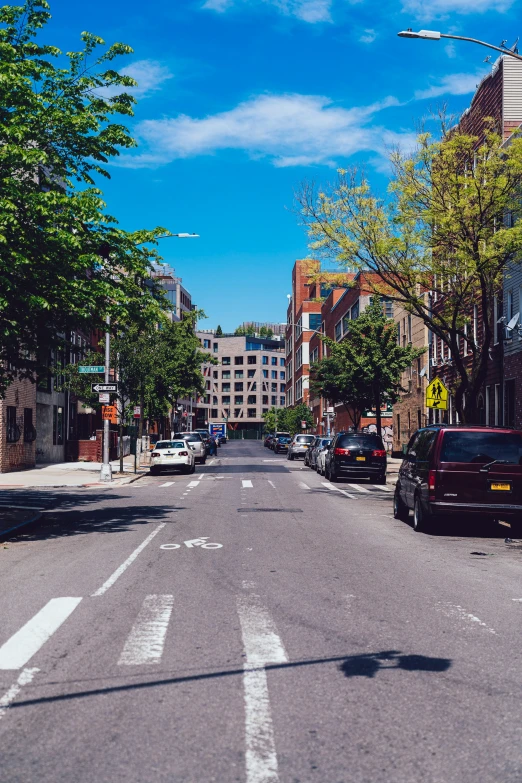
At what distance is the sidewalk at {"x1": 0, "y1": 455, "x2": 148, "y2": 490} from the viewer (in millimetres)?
29125

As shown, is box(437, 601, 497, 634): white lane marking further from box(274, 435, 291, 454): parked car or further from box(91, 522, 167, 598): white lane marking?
box(274, 435, 291, 454): parked car

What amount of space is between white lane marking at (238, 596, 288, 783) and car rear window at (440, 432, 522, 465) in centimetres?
682

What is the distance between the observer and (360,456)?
31.4m

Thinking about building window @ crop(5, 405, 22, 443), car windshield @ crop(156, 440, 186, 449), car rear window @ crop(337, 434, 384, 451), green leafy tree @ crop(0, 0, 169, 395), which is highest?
green leafy tree @ crop(0, 0, 169, 395)

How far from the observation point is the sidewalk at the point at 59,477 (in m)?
29.1

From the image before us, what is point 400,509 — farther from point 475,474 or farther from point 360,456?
point 360,456

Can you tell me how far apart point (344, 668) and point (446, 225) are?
1780 centimetres

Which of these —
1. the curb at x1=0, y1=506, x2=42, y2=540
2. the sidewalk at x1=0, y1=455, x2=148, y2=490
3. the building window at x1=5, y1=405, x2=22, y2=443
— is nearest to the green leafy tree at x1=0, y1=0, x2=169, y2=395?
the curb at x1=0, y1=506, x2=42, y2=540

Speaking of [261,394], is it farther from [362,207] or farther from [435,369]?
[362,207]

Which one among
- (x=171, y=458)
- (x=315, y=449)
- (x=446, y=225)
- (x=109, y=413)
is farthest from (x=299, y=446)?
(x=446, y=225)

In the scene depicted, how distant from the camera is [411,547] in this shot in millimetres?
13047

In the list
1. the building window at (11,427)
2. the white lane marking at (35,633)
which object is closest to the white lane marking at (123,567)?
the white lane marking at (35,633)

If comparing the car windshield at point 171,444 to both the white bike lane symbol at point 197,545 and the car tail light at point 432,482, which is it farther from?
the white bike lane symbol at point 197,545

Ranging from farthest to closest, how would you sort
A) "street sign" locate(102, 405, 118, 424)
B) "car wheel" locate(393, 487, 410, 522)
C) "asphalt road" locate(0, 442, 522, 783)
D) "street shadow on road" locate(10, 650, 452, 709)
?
"street sign" locate(102, 405, 118, 424)
"car wheel" locate(393, 487, 410, 522)
"street shadow on road" locate(10, 650, 452, 709)
"asphalt road" locate(0, 442, 522, 783)
